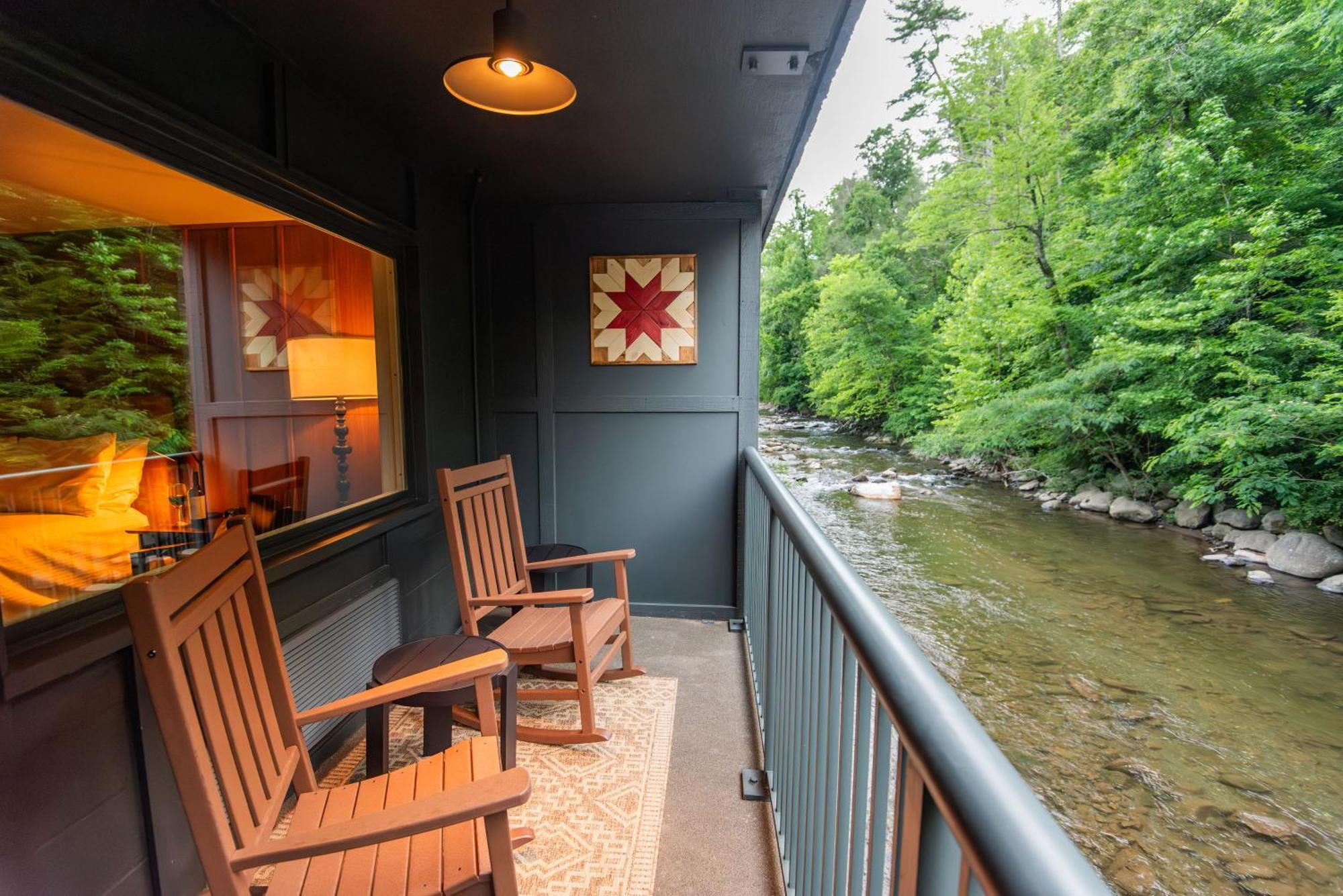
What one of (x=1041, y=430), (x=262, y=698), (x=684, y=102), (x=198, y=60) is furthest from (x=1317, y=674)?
(x=198, y=60)

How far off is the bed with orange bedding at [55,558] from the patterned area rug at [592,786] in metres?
0.93

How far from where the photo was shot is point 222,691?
117cm

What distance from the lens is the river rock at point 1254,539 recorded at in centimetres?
714

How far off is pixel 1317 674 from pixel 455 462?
6961 millimetres

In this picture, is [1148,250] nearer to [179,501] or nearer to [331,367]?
[331,367]

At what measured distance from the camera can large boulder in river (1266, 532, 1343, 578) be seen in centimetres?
659

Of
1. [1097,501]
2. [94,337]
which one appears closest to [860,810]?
[94,337]

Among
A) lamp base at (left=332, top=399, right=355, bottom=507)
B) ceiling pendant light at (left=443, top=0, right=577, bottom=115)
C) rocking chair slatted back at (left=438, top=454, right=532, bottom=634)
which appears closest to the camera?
ceiling pendant light at (left=443, top=0, right=577, bottom=115)

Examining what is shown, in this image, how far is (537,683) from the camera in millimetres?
2910

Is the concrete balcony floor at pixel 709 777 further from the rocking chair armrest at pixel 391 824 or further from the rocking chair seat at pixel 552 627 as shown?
the rocking chair armrest at pixel 391 824

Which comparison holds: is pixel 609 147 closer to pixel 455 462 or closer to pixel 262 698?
pixel 455 462

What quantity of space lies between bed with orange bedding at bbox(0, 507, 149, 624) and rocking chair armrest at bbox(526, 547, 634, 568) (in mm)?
1462

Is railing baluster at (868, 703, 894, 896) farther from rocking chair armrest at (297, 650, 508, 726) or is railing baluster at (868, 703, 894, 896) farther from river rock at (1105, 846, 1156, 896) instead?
river rock at (1105, 846, 1156, 896)

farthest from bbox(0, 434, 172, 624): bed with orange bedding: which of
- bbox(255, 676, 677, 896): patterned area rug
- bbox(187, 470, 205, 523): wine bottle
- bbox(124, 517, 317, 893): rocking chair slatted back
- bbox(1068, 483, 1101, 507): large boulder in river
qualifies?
bbox(1068, 483, 1101, 507): large boulder in river
